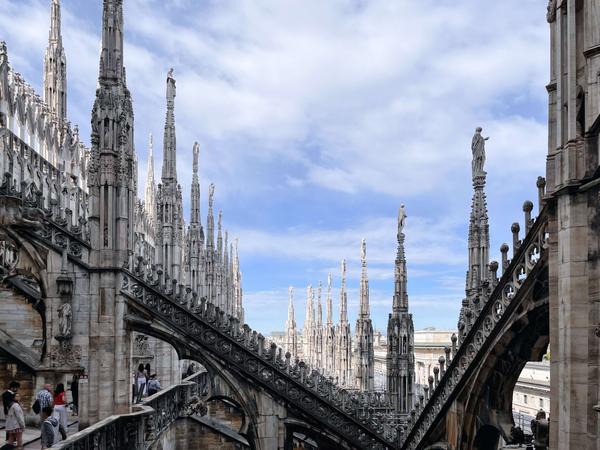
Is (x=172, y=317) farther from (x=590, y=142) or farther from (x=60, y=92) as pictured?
(x=60, y=92)

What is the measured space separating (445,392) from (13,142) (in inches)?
813

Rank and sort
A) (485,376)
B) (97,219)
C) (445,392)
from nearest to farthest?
1. (485,376)
2. (445,392)
3. (97,219)

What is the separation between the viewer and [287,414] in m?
15.8

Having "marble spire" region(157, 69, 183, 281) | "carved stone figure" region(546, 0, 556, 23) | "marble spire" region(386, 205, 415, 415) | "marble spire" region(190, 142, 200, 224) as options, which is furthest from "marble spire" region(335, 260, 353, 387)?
"carved stone figure" region(546, 0, 556, 23)

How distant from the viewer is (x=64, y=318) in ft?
Answer: 47.7

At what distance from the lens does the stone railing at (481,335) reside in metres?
10.7

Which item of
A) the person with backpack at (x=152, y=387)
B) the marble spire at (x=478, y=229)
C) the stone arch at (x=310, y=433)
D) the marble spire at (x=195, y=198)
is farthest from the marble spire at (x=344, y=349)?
the stone arch at (x=310, y=433)

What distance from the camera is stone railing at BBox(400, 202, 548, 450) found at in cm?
1066

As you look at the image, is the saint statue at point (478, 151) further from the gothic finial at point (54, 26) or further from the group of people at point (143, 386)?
the gothic finial at point (54, 26)

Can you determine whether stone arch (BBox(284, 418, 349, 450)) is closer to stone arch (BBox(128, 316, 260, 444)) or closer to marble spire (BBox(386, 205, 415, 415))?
stone arch (BBox(128, 316, 260, 444))

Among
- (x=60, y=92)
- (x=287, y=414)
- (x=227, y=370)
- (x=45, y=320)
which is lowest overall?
(x=287, y=414)

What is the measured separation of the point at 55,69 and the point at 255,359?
24260mm

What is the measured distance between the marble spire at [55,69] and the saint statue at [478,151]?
2423 centimetres

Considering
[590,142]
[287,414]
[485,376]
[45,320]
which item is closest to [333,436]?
[287,414]
